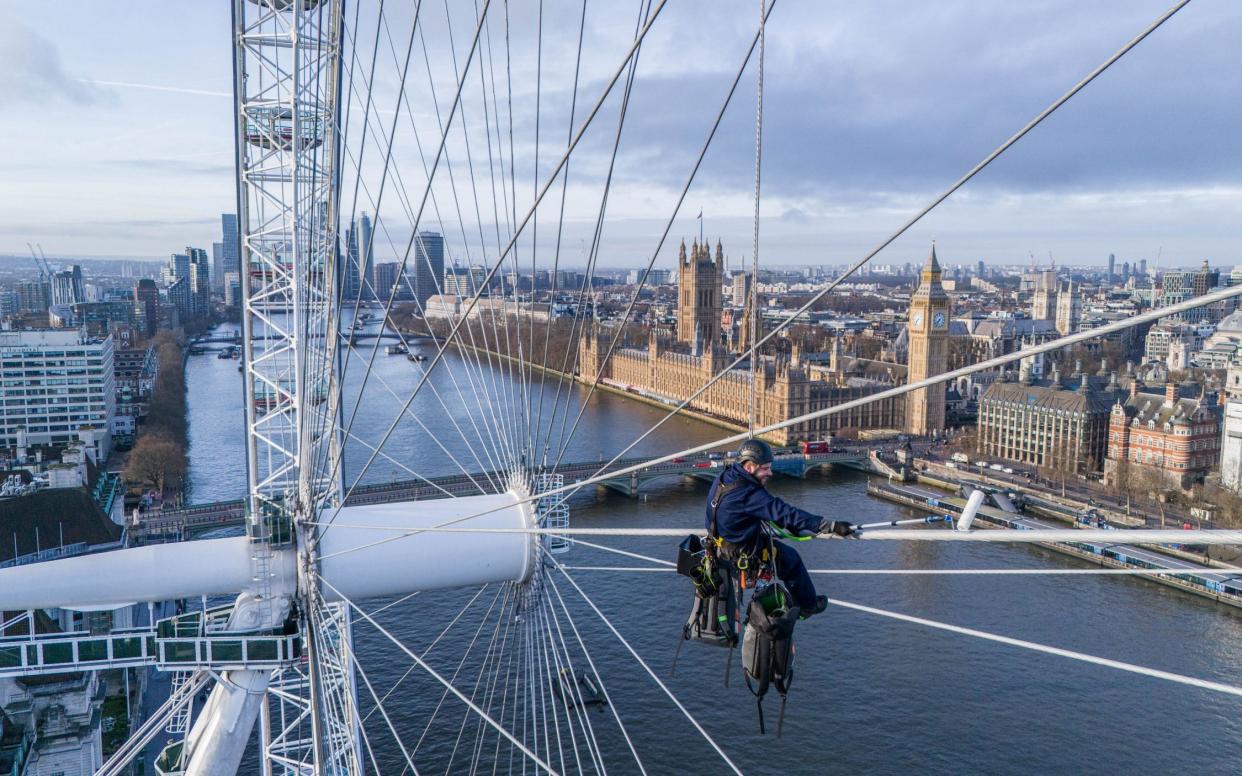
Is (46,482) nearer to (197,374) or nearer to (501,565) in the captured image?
(501,565)

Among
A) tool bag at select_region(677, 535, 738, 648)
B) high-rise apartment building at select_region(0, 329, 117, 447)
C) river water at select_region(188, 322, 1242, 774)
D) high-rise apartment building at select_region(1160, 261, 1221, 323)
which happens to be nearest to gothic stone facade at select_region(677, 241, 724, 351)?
high-rise apartment building at select_region(1160, 261, 1221, 323)

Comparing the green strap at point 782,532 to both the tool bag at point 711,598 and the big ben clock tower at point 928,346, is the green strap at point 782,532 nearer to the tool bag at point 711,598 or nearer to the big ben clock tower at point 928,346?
the tool bag at point 711,598

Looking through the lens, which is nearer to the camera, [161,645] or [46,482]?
[161,645]

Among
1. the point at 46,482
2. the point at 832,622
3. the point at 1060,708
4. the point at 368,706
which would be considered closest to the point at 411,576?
the point at 368,706

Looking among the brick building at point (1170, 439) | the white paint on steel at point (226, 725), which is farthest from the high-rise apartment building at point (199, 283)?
the white paint on steel at point (226, 725)

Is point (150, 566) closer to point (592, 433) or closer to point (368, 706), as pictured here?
point (368, 706)

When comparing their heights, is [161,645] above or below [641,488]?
above

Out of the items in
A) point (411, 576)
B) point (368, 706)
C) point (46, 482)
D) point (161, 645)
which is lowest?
point (368, 706)

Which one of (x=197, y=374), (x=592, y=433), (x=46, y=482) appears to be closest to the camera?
(x=46, y=482)

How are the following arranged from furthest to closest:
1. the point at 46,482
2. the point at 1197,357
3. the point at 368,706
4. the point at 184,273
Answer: the point at 184,273 → the point at 1197,357 → the point at 46,482 → the point at 368,706
